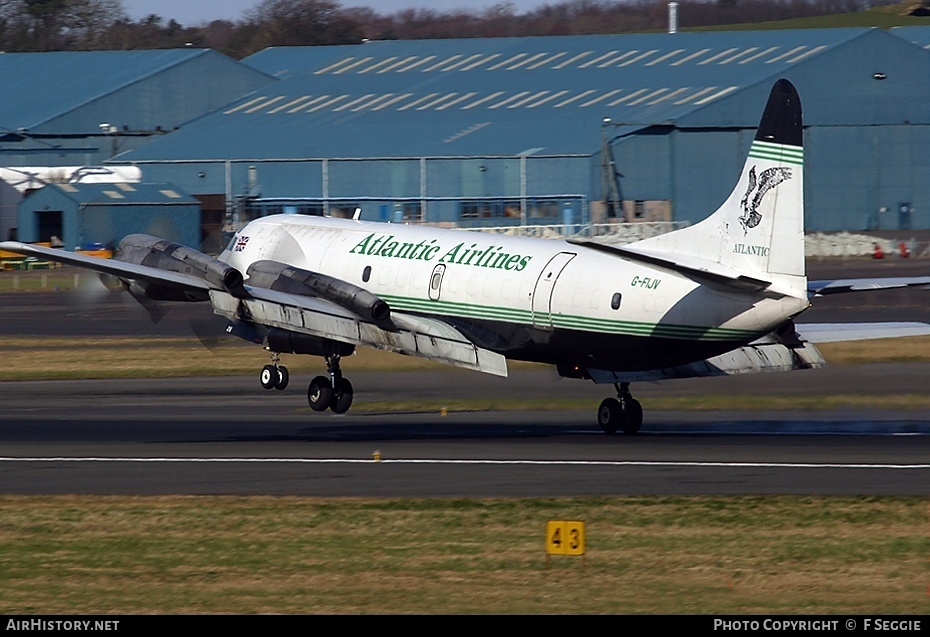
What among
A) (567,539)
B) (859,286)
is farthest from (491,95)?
(567,539)

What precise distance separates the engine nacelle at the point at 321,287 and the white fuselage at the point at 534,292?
0.60 m

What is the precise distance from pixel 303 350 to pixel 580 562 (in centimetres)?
1458

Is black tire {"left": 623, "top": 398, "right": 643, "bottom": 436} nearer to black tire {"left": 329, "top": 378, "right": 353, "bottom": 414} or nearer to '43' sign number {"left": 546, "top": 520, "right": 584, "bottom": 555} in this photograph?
black tire {"left": 329, "top": 378, "right": 353, "bottom": 414}

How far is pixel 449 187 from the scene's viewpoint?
8438 centimetres

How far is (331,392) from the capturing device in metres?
30.2

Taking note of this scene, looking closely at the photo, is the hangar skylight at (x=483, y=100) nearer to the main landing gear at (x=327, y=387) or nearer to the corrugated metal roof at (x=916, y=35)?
the corrugated metal roof at (x=916, y=35)

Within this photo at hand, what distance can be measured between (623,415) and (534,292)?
3.32 metres

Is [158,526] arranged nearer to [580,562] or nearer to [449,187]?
[580,562]

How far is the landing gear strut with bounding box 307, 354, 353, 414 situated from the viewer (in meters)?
30.3

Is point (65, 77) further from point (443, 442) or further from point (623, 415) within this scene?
point (623, 415)

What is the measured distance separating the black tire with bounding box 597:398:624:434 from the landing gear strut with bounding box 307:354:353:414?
221 inches

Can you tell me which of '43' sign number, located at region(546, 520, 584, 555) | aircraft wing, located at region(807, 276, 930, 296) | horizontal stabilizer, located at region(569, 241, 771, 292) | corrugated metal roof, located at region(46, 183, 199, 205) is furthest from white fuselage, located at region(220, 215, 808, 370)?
corrugated metal roof, located at region(46, 183, 199, 205)

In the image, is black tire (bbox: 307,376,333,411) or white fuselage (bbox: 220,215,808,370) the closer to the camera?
white fuselage (bbox: 220,215,808,370)
